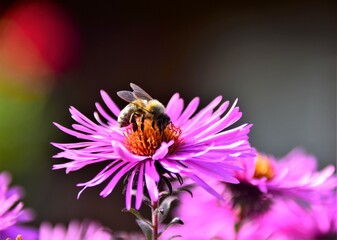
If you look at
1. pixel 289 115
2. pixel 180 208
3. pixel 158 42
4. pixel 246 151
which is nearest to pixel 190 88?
pixel 158 42

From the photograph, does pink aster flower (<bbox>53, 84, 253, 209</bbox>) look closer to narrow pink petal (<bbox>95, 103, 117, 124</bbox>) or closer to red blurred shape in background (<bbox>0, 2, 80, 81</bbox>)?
narrow pink petal (<bbox>95, 103, 117, 124</bbox>)

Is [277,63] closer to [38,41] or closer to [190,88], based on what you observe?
[190,88]

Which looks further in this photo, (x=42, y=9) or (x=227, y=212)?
(x=42, y=9)

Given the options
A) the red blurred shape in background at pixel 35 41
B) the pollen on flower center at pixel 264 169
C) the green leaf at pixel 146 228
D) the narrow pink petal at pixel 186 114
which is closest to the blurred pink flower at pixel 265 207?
the pollen on flower center at pixel 264 169

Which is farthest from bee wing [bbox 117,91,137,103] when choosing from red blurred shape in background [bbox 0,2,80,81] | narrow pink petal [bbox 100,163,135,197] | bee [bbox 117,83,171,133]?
red blurred shape in background [bbox 0,2,80,81]

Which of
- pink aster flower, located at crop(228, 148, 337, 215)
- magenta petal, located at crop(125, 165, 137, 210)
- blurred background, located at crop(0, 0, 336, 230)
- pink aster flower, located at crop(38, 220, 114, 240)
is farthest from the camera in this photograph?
blurred background, located at crop(0, 0, 336, 230)
